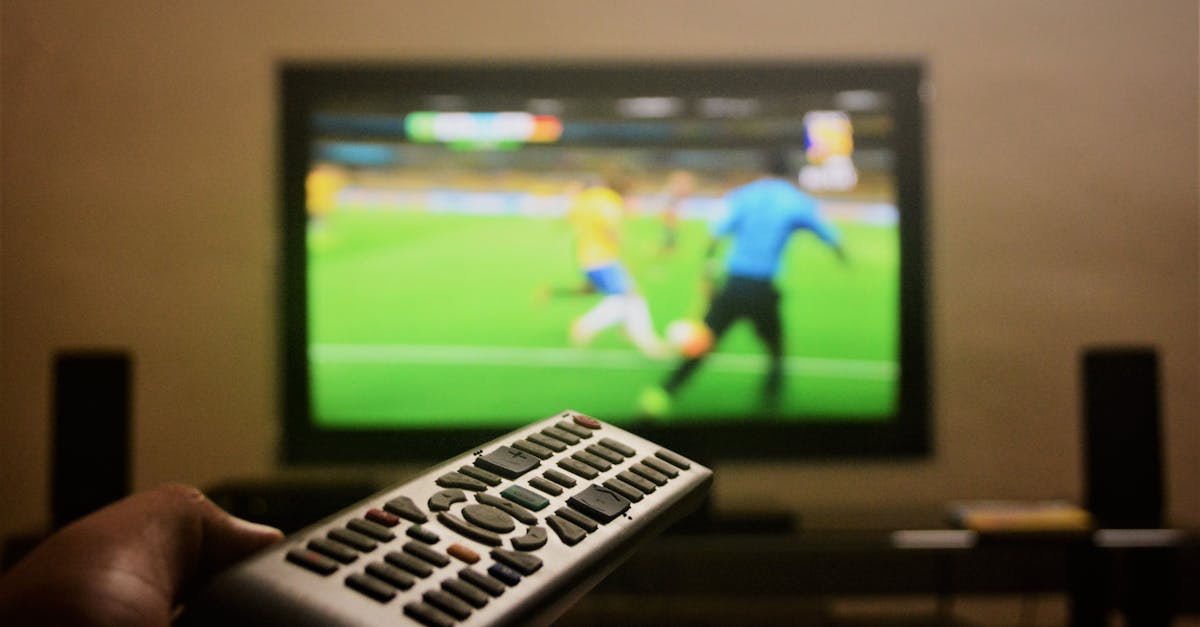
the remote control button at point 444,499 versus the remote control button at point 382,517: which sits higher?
the remote control button at point 444,499

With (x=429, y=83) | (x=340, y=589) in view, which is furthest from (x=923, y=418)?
(x=340, y=589)

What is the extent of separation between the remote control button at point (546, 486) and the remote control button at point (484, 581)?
0.31 ft

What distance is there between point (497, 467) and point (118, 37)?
179 centimetres

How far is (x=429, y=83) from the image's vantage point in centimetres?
185

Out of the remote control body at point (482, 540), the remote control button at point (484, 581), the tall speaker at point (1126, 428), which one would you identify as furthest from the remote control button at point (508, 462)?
the tall speaker at point (1126, 428)

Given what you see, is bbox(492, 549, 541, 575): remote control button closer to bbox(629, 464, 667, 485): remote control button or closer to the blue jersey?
bbox(629, 464, 667, 485): remote control button

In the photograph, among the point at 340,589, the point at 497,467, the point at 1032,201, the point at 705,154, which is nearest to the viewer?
the point at 340,589

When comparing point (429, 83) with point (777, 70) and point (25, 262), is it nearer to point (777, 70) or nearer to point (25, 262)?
point (777, 70)

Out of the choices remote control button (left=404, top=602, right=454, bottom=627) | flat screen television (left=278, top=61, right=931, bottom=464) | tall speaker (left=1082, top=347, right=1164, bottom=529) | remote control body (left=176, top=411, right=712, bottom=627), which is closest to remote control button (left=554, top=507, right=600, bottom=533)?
remote control body (left=176, top=411, right=712, bottom=627)

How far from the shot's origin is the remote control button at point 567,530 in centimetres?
46

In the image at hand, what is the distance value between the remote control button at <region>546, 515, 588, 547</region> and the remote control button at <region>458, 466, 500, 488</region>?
0.15 feet

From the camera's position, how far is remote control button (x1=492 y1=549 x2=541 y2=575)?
425mm

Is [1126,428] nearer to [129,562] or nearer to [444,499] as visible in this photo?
[444,499]

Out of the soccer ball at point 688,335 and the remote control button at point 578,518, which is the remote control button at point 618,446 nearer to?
the remote control button at point 578,518
